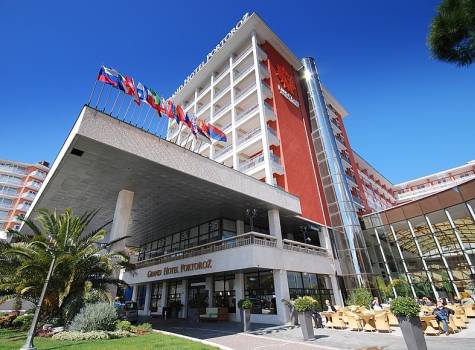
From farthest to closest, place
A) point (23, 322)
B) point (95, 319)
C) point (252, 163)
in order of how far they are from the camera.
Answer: point (252, 163)
point (23, 322)
point (95, 319)

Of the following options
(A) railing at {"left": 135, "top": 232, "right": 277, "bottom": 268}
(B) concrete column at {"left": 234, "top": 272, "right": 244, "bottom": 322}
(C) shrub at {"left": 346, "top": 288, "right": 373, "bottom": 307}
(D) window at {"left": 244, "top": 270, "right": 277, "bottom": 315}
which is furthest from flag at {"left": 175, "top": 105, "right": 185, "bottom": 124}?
(C) shrub at {"left": 346, "top": 288, "right": 373, "bottom": 307}

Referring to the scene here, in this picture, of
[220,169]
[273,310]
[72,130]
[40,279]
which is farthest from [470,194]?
[40,279]

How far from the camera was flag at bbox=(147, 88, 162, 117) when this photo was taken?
1883cm

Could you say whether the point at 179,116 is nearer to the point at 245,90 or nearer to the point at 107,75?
the point at 107,75

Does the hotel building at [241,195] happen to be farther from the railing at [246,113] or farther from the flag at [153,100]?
the flag at [153,100]

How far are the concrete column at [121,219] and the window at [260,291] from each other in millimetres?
10534

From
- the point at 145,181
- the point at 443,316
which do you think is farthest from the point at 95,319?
the point at 443,316

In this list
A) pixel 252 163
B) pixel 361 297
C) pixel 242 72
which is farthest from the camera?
pixel 242 72

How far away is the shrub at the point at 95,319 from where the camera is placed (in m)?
12.7

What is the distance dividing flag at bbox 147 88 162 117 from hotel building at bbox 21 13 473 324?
225 cm

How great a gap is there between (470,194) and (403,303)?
17.7m

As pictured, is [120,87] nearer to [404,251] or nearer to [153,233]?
[153,233]

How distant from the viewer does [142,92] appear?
60.4 ft

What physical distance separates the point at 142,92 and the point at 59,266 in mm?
11731
